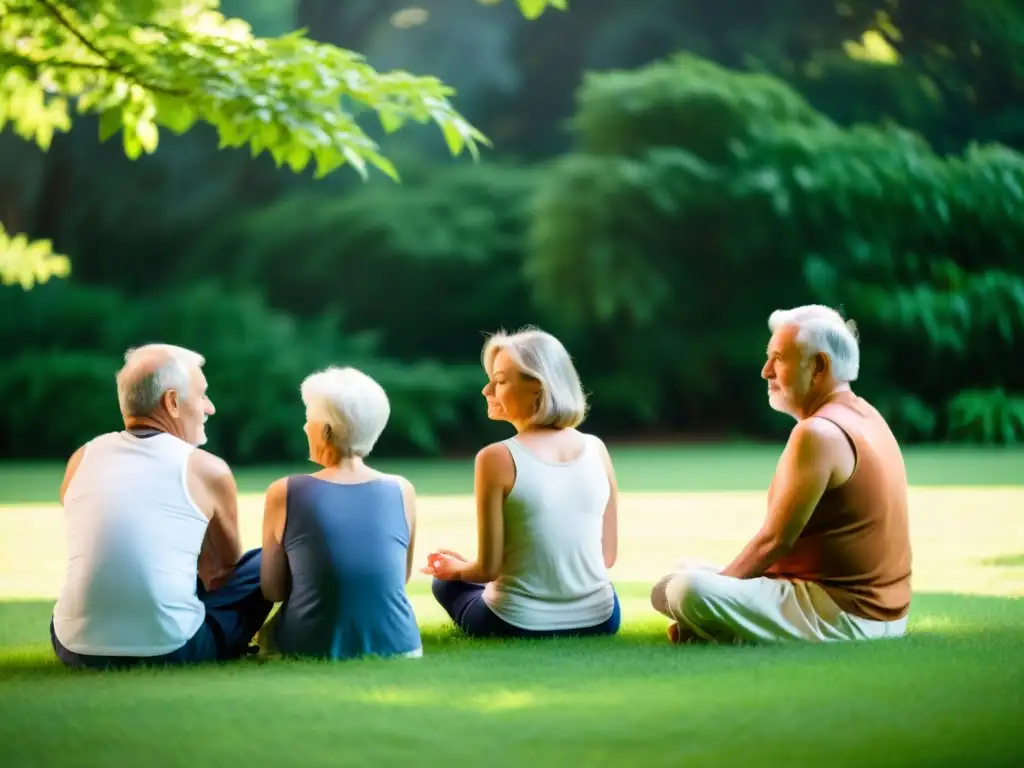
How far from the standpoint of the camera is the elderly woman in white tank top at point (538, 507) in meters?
3.85

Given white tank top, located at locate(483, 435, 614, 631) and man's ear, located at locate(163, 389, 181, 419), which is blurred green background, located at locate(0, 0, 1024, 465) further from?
man's ear, located at locate(163, 389, 181, 419)

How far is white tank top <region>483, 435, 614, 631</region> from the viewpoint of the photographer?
3.86 meters

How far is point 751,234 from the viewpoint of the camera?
1686cm

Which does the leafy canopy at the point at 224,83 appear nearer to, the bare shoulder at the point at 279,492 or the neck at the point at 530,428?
the neck at the point at 530,428

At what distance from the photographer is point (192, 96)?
4.82 m

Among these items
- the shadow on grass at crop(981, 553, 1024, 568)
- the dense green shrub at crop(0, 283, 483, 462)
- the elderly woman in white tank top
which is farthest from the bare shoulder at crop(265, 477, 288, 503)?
→ the dense green shrub at crop(0, 283, 483, 462)

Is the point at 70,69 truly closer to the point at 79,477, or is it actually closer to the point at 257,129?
the point at 257,129

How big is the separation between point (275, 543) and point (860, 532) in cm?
145

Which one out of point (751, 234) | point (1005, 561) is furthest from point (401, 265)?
point (1005, 561)

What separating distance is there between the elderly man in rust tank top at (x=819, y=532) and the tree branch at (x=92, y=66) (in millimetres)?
2281

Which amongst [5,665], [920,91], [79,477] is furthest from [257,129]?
[920,91]

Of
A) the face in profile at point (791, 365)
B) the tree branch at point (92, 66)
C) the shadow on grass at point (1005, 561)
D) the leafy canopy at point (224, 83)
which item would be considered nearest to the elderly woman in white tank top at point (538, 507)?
the face in profile at point (791, 365)

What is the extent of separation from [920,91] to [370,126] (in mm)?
7529

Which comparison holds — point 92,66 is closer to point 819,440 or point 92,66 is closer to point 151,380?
point 151,380
